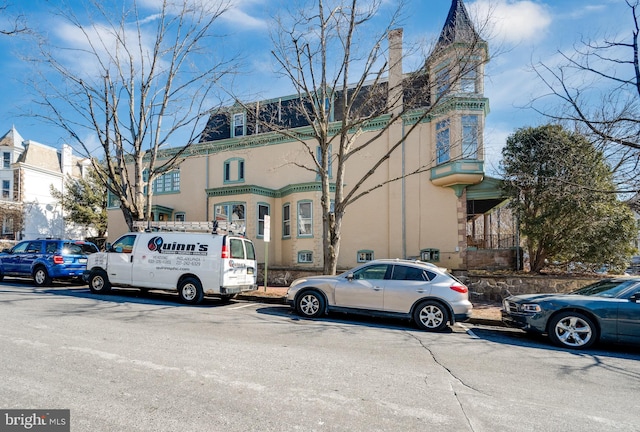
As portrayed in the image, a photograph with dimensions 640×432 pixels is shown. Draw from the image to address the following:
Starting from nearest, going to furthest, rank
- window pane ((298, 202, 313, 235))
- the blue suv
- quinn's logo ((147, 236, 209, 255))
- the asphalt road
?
the asphalt road
quinn's logo ((147, 236, 209, 255))
the blue suv
window pane ((298, 202, 313, 235))

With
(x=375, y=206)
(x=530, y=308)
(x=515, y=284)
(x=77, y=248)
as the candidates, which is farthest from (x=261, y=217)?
(x=530, y=308)

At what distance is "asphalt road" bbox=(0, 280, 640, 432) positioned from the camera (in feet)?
12.3

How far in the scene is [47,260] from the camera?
1367 cm

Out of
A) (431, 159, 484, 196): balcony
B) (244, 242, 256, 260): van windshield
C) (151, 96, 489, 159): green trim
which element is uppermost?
(151, 96, 489, 159): green trim

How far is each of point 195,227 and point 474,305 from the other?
8.69 meters

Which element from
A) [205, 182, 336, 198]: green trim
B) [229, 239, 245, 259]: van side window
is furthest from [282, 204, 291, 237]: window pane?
[229, 239, 245, 259]: van side window

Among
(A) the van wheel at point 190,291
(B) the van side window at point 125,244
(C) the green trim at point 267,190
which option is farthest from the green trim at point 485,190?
(B) the van side window at point 125,244

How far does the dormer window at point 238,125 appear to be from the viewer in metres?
22.0

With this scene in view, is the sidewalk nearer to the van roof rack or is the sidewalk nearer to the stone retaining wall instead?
the stone retaining wall

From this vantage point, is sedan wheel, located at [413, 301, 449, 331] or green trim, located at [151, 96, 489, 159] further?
green trim, located at [151, 96, 489, 159]

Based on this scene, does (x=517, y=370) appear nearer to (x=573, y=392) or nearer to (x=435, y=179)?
(x=573, y=392)

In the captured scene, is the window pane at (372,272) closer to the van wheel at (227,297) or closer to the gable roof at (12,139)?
the van wheel at (227,297)

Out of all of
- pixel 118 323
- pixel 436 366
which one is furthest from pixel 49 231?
pixel 436 366

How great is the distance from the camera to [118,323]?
7691mm
